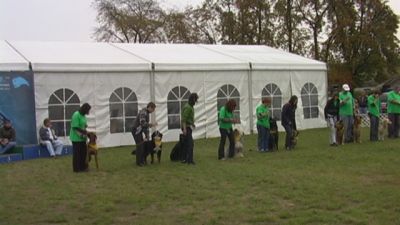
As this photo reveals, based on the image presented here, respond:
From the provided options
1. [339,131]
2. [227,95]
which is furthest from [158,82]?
[339,131]

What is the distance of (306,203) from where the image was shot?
7668 millimetres

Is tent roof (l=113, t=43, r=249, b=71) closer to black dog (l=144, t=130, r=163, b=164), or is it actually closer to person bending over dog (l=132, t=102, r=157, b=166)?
black dog (l=144, t=130, r=163, b=164)

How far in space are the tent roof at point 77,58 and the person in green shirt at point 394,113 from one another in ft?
26.2

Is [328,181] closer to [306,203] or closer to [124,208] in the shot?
[306,203]

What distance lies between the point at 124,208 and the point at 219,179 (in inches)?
109

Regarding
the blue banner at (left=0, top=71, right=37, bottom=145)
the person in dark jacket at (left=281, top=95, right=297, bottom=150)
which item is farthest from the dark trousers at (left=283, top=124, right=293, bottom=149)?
the blue banner at (left=0, top=71, right=37, bottom=145)

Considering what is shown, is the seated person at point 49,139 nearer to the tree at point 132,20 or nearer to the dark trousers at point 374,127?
the dark trousers at point 374,127

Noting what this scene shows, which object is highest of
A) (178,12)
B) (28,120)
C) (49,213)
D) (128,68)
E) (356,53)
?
(178,12)

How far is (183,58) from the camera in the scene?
70.0 feet

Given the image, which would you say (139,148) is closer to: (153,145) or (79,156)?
(153,145)

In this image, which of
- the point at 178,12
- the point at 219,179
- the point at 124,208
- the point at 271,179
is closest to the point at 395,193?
the point at 271,179

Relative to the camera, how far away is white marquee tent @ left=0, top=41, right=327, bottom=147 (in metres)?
18.1

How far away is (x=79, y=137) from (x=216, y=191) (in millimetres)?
4154

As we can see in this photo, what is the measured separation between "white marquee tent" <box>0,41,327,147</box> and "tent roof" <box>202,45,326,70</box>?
45mm
